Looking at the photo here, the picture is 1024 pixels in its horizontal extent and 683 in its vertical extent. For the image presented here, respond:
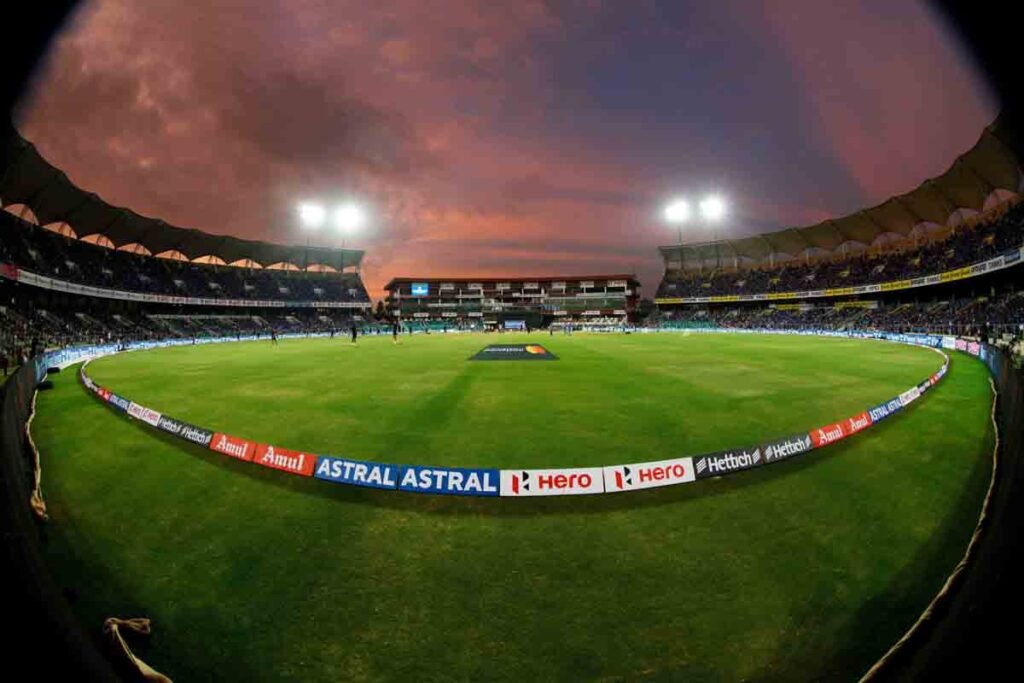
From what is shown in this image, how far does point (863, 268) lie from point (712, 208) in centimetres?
3505

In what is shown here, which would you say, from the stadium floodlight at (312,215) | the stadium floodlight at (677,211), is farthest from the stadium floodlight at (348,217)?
the stadium floodlight at (677,211)

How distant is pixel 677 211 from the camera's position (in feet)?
213

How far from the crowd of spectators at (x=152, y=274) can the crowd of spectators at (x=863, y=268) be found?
80.4m

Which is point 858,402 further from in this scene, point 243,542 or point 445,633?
point 243,542

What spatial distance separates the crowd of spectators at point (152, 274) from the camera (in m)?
A: 47.0

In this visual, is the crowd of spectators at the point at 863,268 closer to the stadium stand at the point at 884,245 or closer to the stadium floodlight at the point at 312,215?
the stadium stand at the point at 884,245

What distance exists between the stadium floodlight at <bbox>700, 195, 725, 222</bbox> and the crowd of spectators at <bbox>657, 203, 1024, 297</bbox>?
26872mm

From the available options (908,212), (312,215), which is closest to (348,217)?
(312,215)

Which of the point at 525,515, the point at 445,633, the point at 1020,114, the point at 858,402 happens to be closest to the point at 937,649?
the point at 1020,114

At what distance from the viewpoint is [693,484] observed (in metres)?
7.77

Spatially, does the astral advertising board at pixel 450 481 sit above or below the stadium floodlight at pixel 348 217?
below

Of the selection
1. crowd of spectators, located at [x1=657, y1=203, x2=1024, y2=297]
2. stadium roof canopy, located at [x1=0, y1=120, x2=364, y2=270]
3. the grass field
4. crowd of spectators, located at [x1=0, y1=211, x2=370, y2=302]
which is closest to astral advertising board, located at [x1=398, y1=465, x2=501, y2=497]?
the grass field

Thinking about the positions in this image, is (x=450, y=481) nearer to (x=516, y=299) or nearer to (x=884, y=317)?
(x=884, y=317)

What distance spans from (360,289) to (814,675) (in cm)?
11333
